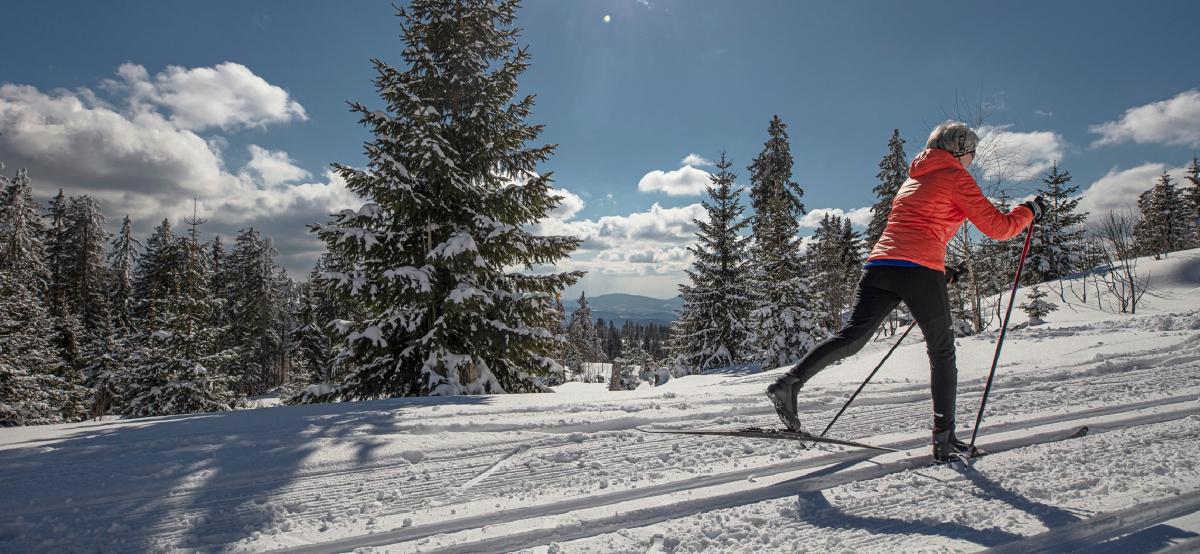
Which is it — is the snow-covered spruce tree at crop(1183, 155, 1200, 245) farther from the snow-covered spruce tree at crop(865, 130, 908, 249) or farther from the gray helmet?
the gray helmet

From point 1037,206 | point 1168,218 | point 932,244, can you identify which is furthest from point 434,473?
point 1168,218

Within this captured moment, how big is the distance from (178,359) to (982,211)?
20.7 m

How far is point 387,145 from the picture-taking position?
8078 millimetres

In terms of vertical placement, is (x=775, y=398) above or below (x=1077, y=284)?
below

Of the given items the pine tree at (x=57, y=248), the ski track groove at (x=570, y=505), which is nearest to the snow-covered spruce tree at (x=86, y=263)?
the pine tree at (x=57, y=248)

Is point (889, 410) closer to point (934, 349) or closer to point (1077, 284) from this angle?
point (934, 349)

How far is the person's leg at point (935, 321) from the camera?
2.56 m

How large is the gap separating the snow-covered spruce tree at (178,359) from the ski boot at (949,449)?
771 inches

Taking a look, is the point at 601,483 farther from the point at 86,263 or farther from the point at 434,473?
the point at 86,263

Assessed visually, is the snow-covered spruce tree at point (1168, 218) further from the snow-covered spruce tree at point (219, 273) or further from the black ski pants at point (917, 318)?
the snow-covered spruce tree at point (219, 273)

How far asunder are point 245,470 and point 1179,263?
91.8ft

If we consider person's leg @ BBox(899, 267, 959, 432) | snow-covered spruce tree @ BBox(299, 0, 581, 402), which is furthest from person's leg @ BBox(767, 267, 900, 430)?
snow-covered spruce tree @ BBox(299, 0, 581, 402)

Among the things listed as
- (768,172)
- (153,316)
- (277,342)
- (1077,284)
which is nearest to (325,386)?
(153,316)

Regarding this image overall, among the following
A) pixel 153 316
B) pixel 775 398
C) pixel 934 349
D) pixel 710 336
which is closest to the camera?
pixel 934 349
